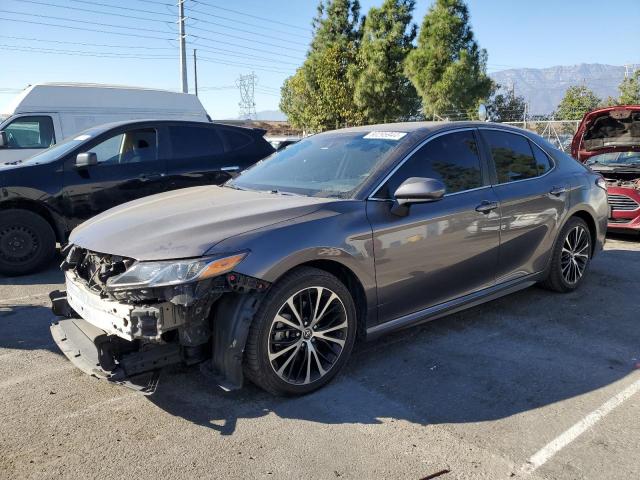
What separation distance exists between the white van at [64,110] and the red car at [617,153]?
7.51 metres

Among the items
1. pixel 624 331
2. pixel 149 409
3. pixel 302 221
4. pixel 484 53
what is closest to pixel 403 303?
pixel 302 221

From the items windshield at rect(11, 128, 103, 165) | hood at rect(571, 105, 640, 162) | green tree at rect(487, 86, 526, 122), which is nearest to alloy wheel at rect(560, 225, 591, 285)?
hood at rect(571, 105, 640, 162)

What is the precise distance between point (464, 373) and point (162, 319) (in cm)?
197

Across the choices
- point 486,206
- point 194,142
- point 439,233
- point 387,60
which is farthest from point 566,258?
point 387,60

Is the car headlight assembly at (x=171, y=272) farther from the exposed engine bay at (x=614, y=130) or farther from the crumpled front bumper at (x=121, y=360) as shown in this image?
the exposed engine bay at (x=614, y=130)

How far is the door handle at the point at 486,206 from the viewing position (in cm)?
404

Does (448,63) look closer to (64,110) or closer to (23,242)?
(64,110)

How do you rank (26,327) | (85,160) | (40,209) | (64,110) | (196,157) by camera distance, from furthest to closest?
(64,110) → (196,157) → (40,209) → (85,160) → (26,327)

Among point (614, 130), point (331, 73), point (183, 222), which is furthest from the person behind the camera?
point (331, 73)

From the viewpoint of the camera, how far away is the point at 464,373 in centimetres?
353

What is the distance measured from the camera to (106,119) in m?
11.6

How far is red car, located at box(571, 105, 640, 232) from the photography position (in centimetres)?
775

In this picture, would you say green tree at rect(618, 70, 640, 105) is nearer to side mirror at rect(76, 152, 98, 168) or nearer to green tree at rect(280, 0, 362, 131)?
green tree at rect(280, 0, 362, 131)

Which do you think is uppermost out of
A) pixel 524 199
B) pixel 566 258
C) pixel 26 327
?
pixel 524 199
